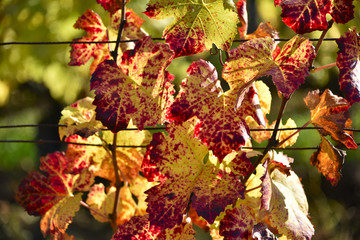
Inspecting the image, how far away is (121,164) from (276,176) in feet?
1.05

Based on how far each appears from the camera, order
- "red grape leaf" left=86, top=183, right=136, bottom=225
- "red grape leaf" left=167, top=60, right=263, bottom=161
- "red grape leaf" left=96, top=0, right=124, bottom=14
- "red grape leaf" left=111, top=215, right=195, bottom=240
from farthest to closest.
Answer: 1. "red grape leaf" left=86, top=183, right=136, bottom=225
2. "red grape leaf" left=96, top=0, right=124, bottom=14
3. "red grape leaf" left=111, top=215, right=195, bottom=240
4. "red grape leaf" left=167, top=60, right=263, bottom=161

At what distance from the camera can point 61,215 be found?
0.81 meters

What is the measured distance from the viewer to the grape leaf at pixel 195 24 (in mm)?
625

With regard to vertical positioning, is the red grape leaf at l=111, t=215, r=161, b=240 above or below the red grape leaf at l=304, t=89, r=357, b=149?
below

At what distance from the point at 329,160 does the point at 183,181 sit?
26 centimetres

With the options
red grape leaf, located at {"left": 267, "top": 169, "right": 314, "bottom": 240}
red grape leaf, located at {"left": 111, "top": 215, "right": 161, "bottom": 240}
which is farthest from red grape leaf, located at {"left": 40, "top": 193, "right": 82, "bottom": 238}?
red grape leaf, located at {"left": 267, "top": 169, "right": 314, "bottom": 240}

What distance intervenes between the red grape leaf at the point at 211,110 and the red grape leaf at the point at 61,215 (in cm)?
30

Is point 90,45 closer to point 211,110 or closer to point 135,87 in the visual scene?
point 135,87

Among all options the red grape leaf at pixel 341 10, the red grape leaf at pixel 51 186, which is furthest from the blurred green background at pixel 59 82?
the red grape leaf at pixel 341 10

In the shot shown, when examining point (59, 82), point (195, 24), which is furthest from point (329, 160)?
point (59, 82)

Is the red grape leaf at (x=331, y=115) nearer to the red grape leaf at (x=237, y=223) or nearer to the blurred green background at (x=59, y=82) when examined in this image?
the red grape leaf at (x=237, y=223)

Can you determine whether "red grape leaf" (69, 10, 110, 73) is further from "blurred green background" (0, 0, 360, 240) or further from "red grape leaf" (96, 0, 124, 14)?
"blurred green background" (0, 0, 360, 240)

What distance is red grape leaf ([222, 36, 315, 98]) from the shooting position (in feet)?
1.99

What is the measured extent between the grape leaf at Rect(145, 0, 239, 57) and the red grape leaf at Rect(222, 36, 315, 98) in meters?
0.03
